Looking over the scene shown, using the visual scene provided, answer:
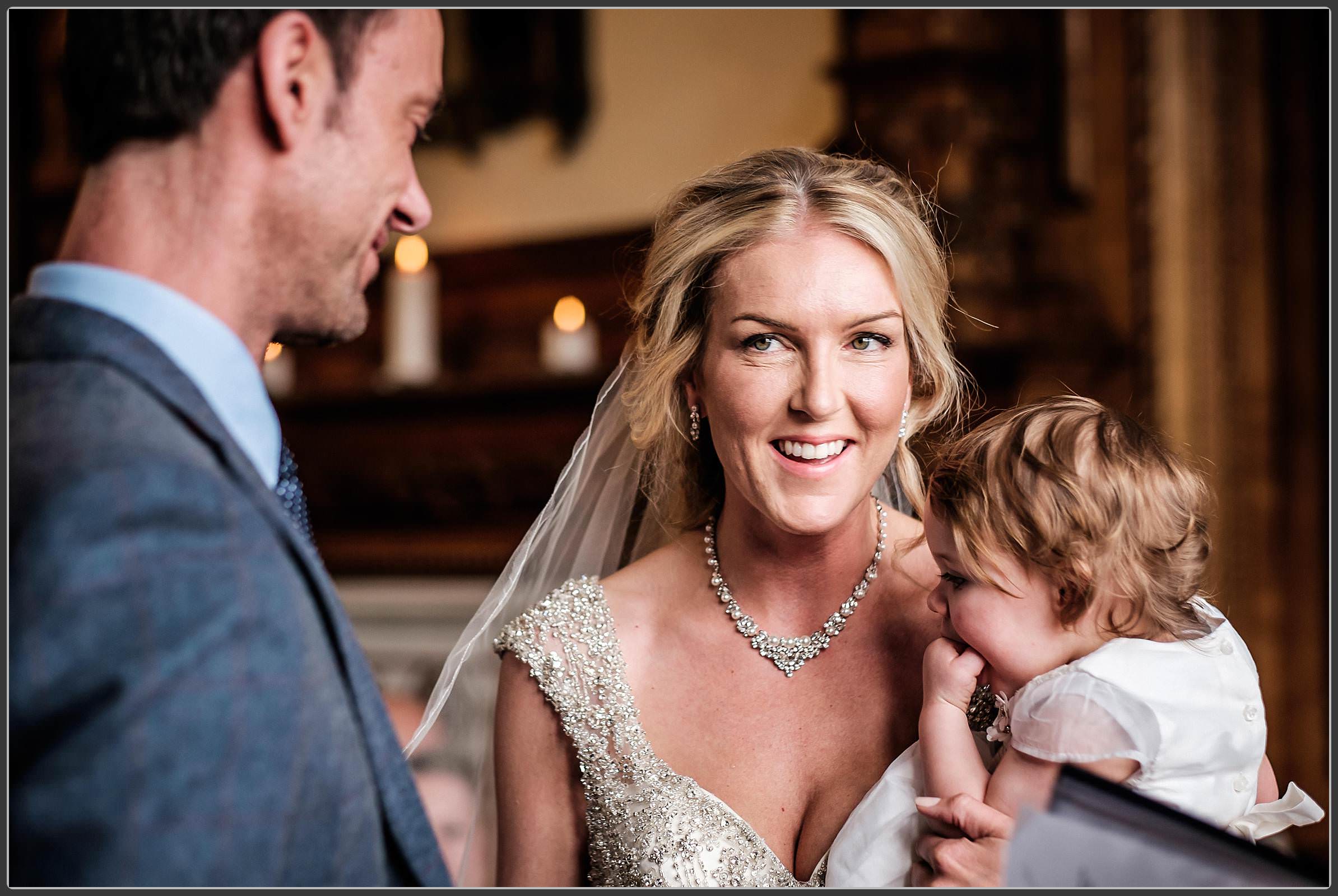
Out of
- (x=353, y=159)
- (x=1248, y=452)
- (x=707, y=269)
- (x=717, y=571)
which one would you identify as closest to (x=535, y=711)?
(x=717, y=571)

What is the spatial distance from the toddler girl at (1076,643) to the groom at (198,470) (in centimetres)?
72

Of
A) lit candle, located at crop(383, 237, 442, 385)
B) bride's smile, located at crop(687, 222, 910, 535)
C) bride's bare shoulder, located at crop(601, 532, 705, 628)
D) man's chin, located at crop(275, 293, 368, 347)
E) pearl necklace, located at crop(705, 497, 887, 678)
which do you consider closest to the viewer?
man's chin, located at crop(275, 293, 368, 347)

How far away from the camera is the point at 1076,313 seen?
3693mm

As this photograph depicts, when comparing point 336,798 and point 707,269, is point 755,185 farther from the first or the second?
point 336,798

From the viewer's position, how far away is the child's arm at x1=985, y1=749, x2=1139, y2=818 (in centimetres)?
134

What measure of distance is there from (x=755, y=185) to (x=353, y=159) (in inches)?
33.3

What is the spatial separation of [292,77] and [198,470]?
37cm

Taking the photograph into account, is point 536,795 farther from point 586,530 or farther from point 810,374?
point 810,374

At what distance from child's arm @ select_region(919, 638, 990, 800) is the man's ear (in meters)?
1.01

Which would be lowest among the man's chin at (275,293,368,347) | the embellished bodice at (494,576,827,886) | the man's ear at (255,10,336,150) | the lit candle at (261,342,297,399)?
the lit candle at (261,342,297,399)

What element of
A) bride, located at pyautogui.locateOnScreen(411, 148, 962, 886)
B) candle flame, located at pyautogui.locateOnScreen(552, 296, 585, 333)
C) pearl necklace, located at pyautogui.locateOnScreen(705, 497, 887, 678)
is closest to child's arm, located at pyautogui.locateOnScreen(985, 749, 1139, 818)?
bride, located at pyautogui.locateOnScreen(411, 148, 962, 886)

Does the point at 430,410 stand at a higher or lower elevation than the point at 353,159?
lower

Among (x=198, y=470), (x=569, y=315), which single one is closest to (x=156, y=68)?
(x=198, y=470)

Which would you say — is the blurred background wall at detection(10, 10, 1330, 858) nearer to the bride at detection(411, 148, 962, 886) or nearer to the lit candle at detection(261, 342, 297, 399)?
the lit candle at detection(261, 342, 297, 399)
